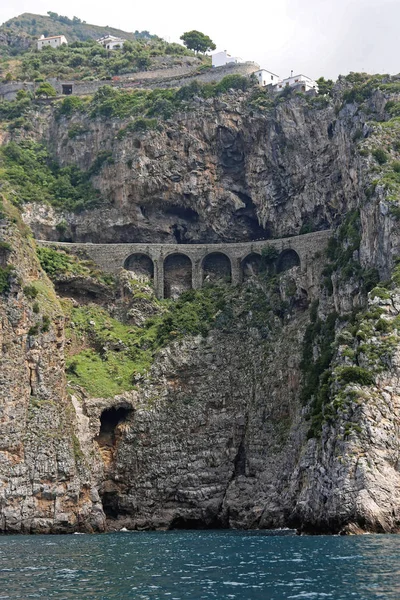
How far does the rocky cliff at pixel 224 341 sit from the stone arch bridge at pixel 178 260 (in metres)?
1.59

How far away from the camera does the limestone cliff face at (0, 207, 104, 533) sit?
87625 mm

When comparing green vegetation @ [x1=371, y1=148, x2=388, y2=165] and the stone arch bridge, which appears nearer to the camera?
green vegetation @ [x1=371, y1=148, x2=388, y2=165]

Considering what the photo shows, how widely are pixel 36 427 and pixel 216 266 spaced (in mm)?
29131

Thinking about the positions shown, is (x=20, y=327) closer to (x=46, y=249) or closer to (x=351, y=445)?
(x=46, y=249)

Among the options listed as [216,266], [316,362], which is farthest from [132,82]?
[316,362]

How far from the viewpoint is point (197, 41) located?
15188 centimetres

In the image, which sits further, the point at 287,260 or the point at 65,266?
the point at 287,260

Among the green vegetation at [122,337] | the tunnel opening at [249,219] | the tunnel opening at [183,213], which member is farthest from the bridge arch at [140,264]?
the tunnel opening at [249,219]

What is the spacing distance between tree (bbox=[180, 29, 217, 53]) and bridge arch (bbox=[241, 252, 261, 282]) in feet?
167

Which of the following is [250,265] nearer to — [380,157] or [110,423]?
[380,157]

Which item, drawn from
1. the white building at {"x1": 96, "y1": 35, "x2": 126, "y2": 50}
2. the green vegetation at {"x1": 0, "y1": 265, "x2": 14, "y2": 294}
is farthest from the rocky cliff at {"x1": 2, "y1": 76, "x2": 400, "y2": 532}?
the white building at {"x1": 96, "y1": 35, "x2": 126, "y2": 50}

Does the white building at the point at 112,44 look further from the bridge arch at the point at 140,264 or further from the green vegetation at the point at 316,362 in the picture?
the green vegetation at the point at 316,362

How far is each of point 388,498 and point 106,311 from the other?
4045cm

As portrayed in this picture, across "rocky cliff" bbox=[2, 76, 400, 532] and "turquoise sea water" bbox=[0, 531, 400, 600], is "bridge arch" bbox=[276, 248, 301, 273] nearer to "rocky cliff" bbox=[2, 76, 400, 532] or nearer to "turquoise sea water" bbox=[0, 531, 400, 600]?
"rocky cliff" bbox=[2, 76, 400, 532]
